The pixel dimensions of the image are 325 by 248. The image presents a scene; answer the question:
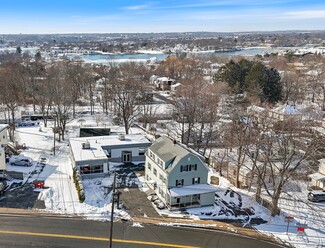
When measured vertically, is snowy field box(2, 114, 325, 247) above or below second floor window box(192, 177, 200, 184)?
below

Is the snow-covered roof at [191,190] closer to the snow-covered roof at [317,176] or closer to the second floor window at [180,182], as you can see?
the second floor window at [180,182]

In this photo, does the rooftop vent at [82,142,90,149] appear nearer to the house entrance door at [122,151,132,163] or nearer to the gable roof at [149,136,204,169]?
the house entrance door at [122,151,132,163]

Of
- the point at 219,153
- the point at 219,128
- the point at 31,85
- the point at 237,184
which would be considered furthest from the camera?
the point at 31,85

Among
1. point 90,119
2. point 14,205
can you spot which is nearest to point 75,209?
point 14,205

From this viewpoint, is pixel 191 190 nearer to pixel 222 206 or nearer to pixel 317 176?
pixel 222 206

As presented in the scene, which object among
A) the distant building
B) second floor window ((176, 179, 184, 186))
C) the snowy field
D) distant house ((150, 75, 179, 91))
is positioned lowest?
the snowy field

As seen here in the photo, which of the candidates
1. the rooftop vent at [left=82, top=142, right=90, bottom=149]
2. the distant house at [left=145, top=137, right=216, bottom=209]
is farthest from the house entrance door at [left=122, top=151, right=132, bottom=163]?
the distant house at [left=145, top=137, right=216, bottom=209]

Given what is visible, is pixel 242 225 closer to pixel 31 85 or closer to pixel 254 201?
pixel 254 201
